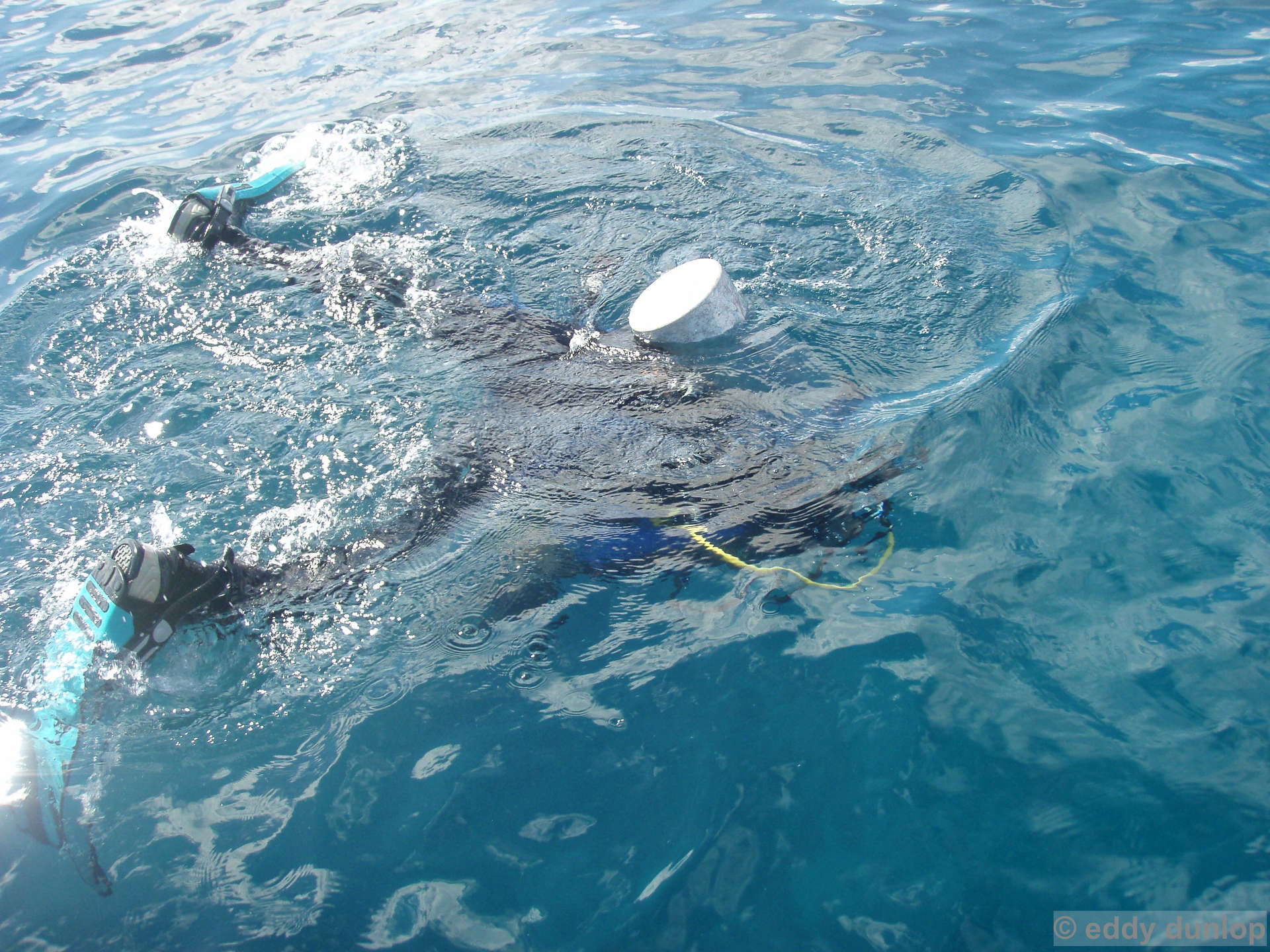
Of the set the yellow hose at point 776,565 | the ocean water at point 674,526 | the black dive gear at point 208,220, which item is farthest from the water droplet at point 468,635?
the black dive gear at point 208,220

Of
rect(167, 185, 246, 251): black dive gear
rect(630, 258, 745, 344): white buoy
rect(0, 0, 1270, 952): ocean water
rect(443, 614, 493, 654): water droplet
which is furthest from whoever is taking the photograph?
rect(167, 185, 246, 251): black dive gear

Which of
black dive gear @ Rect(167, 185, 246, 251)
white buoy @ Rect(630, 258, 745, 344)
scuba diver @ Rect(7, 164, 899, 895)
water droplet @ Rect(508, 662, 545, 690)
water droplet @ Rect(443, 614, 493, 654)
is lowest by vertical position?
water droplet @ Rect(508, 662, 545, 690)

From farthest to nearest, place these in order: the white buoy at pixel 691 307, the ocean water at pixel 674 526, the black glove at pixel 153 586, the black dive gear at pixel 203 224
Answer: the black dive gear at pixel 203 224 → the white buoy at pixel 691 307 → the black glove at pixel 153 586 → the ocean water at pixel 674 526

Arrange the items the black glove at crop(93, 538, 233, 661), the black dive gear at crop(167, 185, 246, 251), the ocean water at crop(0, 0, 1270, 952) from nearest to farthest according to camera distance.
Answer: the ocean water at crop(0, 0, 1270, 952) < the black glove at crop(93, 538, 233, 661) < the black dive gear at crop(167, 185, 246, 251)

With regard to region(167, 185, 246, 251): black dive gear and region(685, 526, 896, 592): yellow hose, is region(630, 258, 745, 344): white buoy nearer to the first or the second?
region(685, 526, 896, 592): yellow hose

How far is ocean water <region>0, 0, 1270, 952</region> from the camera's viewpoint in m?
2.86

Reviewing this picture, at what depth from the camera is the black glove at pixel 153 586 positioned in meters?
3.45


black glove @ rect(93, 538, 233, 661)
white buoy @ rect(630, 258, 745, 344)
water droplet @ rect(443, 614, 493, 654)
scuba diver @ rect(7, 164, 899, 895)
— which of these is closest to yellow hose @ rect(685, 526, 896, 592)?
scuba diver @ rect(7, 164, 899, 895)

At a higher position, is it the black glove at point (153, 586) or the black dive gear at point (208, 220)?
the black dive gear at point (208, 220)

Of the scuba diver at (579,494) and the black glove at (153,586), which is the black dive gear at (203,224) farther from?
the black glove at (153,586)

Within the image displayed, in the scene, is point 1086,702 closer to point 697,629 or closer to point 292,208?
point 697,629

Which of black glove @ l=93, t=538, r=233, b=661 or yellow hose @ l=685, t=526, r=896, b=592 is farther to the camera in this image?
yellow hose @ l=685, t=526, r=896, b=592

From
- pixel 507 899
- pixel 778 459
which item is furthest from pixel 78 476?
pixel 778 459

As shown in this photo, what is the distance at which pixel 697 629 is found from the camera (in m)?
3.59
